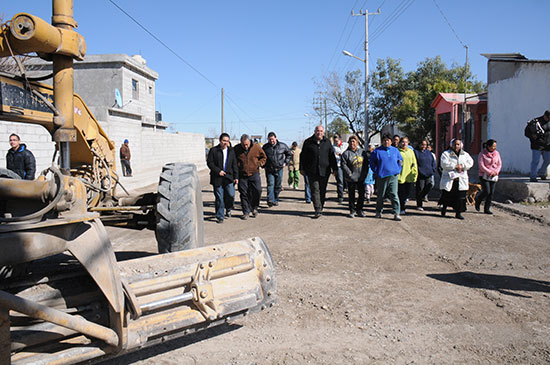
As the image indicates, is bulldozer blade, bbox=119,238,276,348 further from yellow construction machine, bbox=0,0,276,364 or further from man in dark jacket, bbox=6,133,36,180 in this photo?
man in dark jacket, bbox=6,133,36,180

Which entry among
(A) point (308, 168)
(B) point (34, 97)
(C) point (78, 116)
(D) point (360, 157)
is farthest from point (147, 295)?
(D) point (360, 157)

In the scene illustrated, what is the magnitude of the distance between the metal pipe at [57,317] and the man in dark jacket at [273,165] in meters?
8.44

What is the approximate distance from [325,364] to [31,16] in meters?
2.96

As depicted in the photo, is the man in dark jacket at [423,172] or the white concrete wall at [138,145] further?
the white concrete wall at [138,145]

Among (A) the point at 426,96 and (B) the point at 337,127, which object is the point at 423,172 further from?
(B) the point at 337,127

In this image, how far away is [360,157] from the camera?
383 inches

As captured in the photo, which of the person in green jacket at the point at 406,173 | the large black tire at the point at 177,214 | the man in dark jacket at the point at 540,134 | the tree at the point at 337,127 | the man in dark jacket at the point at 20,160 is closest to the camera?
the large black tire at the point at 177,214

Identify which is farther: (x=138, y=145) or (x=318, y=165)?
(x=138, y=145)

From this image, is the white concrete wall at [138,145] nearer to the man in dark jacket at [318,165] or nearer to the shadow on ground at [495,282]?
the man in dark jacket at [318,165]

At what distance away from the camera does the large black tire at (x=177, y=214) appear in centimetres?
417

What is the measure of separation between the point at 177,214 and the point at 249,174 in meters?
5.32

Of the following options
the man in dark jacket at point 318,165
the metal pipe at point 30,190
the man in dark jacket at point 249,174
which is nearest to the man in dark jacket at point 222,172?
the man in dark jacket at point 249,174

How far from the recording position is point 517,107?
15.0m

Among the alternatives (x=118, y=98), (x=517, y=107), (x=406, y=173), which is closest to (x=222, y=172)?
(x=406, y=173)
